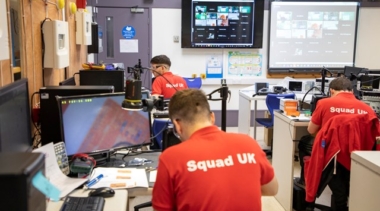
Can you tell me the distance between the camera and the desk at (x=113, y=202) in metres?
1.75

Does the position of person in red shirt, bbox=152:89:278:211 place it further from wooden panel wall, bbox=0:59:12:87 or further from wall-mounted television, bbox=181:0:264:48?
wall-mounted television, bbox=181:0:264:48

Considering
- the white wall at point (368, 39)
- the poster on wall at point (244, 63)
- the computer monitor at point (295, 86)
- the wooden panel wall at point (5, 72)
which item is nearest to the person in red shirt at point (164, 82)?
the wooden panel wall at point (5, 72)

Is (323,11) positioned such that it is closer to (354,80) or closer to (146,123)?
(354,80)

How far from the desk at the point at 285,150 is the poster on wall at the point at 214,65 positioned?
10.1ft

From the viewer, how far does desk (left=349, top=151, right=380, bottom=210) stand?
7.76 feet

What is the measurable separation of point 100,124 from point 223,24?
4897mm

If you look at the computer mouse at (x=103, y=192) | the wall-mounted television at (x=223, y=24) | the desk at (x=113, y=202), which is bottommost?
the desk at (x=113, y=202)

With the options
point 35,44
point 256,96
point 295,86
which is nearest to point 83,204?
point 35,44

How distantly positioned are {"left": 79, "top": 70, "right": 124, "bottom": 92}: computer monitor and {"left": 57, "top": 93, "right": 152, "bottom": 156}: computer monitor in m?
1.62

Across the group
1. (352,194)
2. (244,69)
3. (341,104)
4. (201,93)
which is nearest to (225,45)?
(244,69)

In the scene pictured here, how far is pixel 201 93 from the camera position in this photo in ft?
5.65

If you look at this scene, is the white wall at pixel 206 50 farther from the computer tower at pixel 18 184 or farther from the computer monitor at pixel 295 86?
the computer tower at pixel 18 184

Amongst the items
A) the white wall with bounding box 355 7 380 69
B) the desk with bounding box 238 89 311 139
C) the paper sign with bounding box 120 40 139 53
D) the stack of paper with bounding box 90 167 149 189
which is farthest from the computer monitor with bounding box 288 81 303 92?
the stack of paper with bounding box 90 167 149 189

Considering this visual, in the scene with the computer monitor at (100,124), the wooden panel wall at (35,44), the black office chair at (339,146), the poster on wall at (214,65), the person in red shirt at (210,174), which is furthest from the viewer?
the poster on wall at (214,65)
